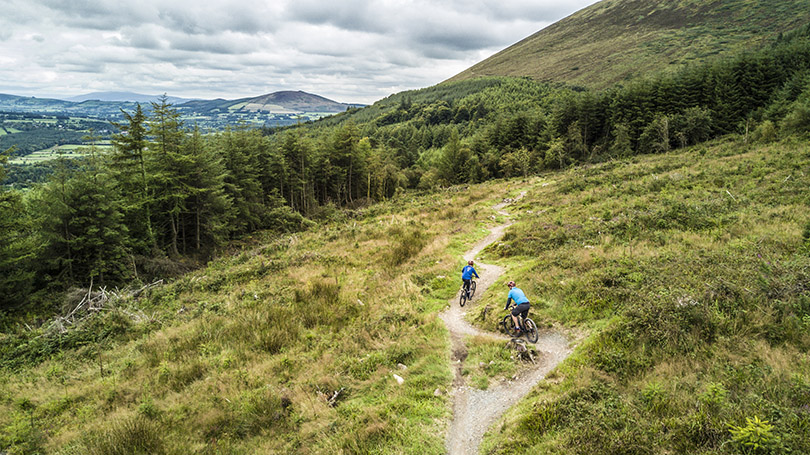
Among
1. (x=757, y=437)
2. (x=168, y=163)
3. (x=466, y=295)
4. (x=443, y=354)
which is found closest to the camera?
(x=757, y=437)

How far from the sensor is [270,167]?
144ft

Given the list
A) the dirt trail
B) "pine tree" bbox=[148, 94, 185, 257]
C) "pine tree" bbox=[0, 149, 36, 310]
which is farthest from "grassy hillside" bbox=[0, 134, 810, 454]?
"pine tree" bbox=[148, 94, 185, 257]

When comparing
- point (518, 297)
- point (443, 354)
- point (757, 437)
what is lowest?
point (443, 354)

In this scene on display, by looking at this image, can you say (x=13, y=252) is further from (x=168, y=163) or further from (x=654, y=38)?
(x=654, y=38)

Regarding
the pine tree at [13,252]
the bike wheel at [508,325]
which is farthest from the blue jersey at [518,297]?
the pine tree at [13,252]

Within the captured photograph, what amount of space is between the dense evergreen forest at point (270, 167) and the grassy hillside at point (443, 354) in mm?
10165

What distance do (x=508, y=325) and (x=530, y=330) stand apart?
1.06m

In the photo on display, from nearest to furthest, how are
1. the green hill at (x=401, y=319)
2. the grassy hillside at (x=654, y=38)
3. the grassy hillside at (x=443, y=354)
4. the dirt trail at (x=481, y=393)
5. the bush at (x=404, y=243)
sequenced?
the grassy hillside at (x=443, y=354), the green hill at (x=401, y=319), the dirt trail at (x=481, y=393), the bush at (x=404, y=243), the grassy hillside at (x=654, y=38)

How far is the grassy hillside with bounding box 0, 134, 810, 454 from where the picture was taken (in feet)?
19.6

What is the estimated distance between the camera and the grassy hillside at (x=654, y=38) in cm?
11338

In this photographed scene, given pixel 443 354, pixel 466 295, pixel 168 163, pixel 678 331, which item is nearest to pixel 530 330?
pixel 443 354

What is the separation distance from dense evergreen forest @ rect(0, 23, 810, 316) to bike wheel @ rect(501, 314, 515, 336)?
23.6 m

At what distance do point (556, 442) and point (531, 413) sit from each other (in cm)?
85

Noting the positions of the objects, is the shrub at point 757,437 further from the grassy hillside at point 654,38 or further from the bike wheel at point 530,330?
the grassy hillside at point 654,38
